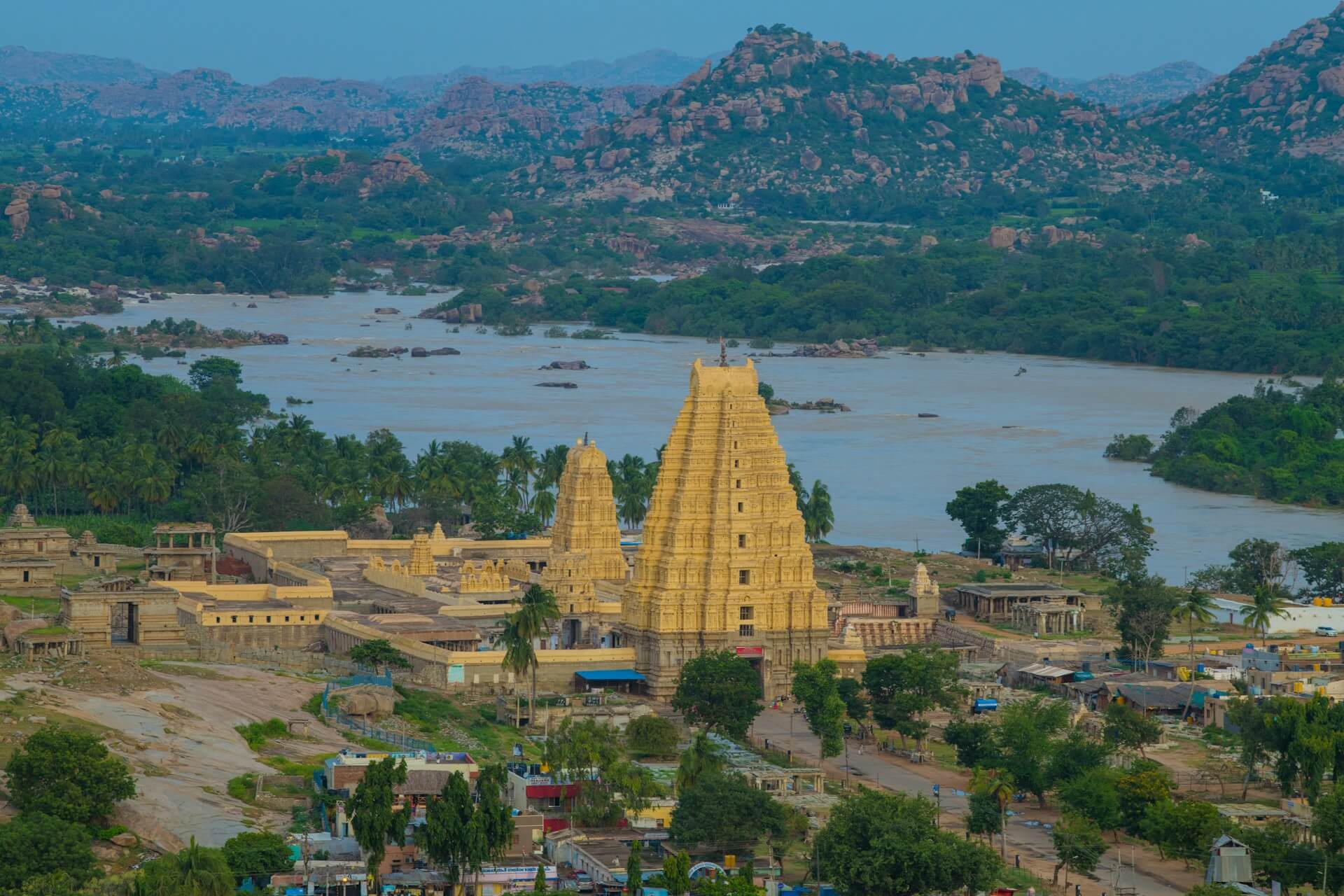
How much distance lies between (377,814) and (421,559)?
96.1 feet

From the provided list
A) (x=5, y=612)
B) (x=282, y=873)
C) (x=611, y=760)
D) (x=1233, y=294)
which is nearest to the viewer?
(x=282, y=873)

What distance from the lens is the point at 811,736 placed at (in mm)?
59469

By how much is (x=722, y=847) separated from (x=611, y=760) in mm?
3917

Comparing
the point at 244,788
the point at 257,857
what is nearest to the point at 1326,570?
the point at 244,788

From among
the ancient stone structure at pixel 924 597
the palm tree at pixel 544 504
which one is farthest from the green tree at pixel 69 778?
the palm tree at pixel 544 504

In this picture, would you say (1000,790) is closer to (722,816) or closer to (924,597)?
(722,816)

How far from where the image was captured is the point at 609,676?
62594mm

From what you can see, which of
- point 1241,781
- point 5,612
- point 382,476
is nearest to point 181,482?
point 382,476

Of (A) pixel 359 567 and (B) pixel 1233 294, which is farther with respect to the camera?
(B) pixel 1233 294

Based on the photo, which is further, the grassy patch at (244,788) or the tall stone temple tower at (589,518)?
the tall stone temple tower at (589,518)

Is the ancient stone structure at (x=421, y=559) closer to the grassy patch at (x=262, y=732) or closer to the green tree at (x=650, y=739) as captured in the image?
the green tree at (x=650, y=739)

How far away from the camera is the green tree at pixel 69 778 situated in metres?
45.0

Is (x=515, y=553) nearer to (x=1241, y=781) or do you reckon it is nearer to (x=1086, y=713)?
(x=1086, y=713)

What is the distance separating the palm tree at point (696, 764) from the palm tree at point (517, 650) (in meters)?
7.96
